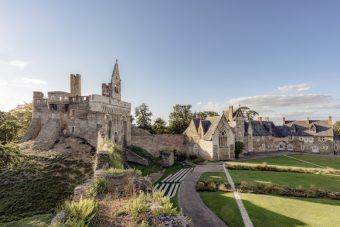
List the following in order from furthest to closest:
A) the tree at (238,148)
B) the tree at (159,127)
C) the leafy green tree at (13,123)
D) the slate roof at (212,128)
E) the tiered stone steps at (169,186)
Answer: the tree at (159,127) → the tree at (238,148) → the slate roof at (212,128) → the leafy green tree at (13,123) → the tiered stone steps at (169,186)

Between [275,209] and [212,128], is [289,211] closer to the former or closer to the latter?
[275,209]

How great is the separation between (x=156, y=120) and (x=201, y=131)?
16.9 meters

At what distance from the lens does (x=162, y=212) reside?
271 inches

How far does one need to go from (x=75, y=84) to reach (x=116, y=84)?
769 centimetres

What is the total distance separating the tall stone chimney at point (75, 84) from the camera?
1097 inches

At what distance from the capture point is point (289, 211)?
1522 cm

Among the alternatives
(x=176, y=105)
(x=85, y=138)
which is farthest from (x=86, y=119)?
(x=176, y=105)

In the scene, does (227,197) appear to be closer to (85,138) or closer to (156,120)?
(85,138)

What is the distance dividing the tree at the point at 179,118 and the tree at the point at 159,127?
1.73m

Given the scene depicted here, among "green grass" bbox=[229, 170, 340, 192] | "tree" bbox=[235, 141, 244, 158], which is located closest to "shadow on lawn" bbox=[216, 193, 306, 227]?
"green grass" bbox=[229, 170, 340, 192]

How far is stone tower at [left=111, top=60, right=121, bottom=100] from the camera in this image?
110ft

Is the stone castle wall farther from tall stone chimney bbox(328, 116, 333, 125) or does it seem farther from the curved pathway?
tall stone chimney bbox(328, 116, 333, 125)

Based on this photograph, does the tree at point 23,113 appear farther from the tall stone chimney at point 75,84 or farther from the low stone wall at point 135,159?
the low stone wall at point 135,159

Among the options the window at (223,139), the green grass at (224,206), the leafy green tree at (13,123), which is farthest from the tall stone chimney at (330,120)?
the leafy green tree at (13,123)
